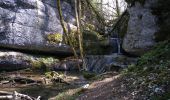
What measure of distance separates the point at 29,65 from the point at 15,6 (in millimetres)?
4191

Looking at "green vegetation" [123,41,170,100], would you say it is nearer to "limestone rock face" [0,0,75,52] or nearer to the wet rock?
the wet rock

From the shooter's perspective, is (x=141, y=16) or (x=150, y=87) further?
(x=141, y=16)

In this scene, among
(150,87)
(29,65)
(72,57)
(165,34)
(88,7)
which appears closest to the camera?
(150,87)

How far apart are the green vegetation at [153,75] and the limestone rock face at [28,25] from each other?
13.8 meters

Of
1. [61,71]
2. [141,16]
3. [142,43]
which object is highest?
[141,16]

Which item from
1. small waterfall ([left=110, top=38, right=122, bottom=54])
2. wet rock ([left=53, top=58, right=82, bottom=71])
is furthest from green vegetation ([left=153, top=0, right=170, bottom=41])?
wet rock ([left=53, top=58, right=82, bottom=71])

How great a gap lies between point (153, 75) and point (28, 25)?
631 inches

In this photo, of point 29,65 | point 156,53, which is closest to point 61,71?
point 29,65

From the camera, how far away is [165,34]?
18.1 meters

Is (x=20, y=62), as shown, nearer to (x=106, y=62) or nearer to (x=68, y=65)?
(x=68, y=65)

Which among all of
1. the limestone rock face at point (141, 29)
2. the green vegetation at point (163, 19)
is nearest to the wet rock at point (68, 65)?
the limestone rock face at point (141, 29)

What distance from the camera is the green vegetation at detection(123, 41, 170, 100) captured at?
267 inches

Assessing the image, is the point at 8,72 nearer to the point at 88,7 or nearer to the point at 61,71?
the point at 61,71

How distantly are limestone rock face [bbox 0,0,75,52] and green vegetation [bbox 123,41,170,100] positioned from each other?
45.3 ft
